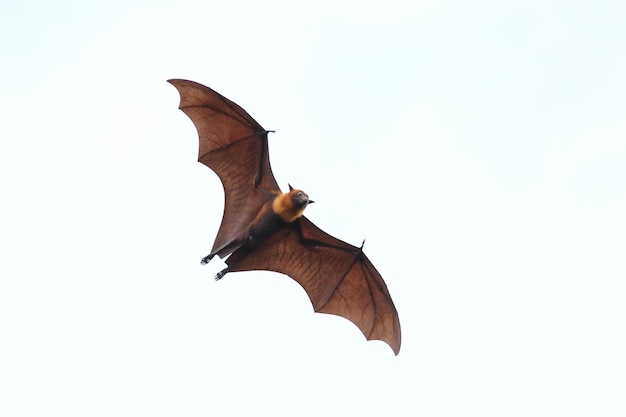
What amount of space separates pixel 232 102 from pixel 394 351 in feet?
25.1

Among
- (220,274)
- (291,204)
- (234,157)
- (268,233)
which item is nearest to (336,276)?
(268,233)

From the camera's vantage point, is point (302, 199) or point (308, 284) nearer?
point (302, 199)

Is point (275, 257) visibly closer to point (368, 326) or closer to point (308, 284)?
point (308, 284)

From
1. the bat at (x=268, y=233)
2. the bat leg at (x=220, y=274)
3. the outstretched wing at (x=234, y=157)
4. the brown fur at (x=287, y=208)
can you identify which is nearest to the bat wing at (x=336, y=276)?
the bat at (x=268, y=233)

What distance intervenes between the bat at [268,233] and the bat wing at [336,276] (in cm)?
3

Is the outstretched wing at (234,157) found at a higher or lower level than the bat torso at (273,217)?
higher

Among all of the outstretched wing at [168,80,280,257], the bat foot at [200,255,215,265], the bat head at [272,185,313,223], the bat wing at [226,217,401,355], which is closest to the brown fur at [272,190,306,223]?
the bat head at [272,185,313,223]

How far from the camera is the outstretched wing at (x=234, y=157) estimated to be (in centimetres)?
2503

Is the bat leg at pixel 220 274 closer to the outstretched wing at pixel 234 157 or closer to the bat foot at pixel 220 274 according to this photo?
the bat foot at pixel 220 274

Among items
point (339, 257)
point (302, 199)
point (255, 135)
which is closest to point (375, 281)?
point (339, 257)

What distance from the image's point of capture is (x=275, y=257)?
25.6 m

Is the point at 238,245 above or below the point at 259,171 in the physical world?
below

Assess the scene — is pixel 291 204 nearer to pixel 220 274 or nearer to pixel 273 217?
pixel 273 217

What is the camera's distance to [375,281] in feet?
84.9
